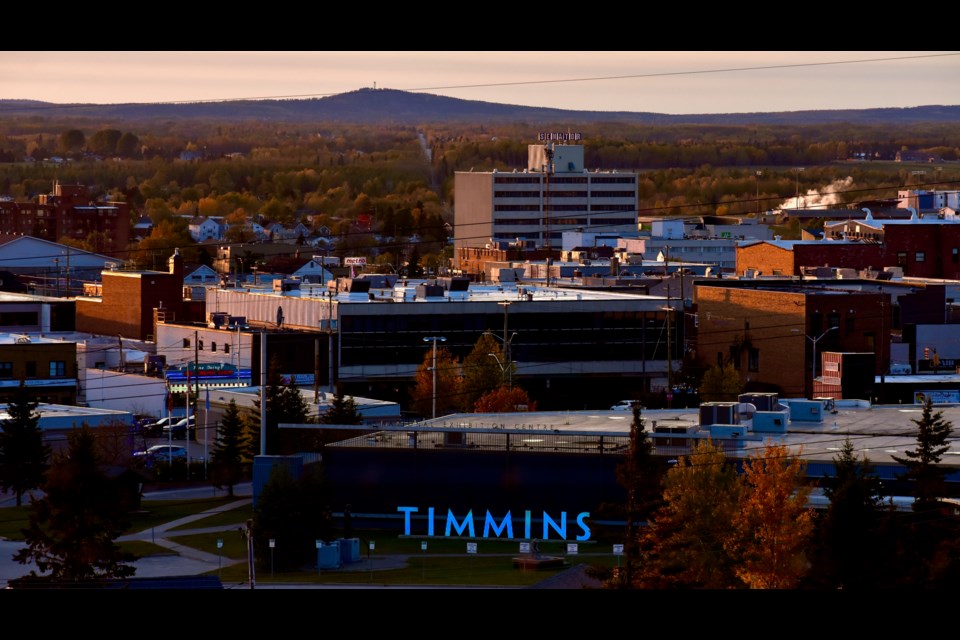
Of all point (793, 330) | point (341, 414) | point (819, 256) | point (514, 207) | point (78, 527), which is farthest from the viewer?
point (514, 207)

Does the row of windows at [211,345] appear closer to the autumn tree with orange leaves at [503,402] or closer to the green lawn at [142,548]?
the autumn tree with orange leaves at [503,402]

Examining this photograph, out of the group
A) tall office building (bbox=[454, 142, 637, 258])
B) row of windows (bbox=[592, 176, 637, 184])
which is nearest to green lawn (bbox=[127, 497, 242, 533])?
tall office building (bbox=[454, 142, 637, 258])

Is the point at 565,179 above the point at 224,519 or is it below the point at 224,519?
above

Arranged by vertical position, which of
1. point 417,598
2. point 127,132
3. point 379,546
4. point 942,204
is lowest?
point 379,546

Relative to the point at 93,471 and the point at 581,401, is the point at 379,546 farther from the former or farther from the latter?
the point at 581,401

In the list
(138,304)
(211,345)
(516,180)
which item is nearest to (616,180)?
(516,180)

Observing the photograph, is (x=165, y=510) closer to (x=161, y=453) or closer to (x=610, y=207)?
(x=161, y=453)

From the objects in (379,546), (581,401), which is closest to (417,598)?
(379,546)
